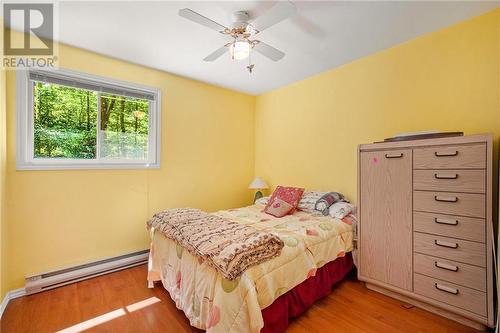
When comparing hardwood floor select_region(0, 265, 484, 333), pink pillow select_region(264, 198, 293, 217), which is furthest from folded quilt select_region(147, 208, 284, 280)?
pink pillow select_region(264, 198, 293, 217)

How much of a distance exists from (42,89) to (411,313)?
397cm

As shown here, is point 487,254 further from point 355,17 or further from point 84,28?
point 84,28

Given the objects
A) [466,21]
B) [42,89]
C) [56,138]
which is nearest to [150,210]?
[56,138]

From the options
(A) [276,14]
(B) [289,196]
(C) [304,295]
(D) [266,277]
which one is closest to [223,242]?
(D) [266,277]

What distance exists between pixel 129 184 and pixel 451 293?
3.21m

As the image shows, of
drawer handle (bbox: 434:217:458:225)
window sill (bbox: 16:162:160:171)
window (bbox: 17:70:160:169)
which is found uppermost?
window (bbox: 17:70:160:169)

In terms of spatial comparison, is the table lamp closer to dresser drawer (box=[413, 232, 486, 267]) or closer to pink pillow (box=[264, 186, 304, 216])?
pink pillow (box=[264, 186, 304, 216])

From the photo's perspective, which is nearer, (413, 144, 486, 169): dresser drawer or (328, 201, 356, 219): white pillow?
(413, 144, 486, 169): dresser drawer

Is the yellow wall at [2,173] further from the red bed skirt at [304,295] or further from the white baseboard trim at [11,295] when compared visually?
the red bed skirt at [304,295]

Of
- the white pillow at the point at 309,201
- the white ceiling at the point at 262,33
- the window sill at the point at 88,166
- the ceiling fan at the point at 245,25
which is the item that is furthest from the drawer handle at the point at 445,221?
the window sill at the point at 88,166

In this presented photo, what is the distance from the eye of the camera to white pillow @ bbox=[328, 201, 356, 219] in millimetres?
2419

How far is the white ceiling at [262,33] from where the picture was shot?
1.77m

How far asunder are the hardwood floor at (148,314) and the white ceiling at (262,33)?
7.98 ft

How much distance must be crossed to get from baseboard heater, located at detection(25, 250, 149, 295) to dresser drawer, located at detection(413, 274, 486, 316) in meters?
2.84
